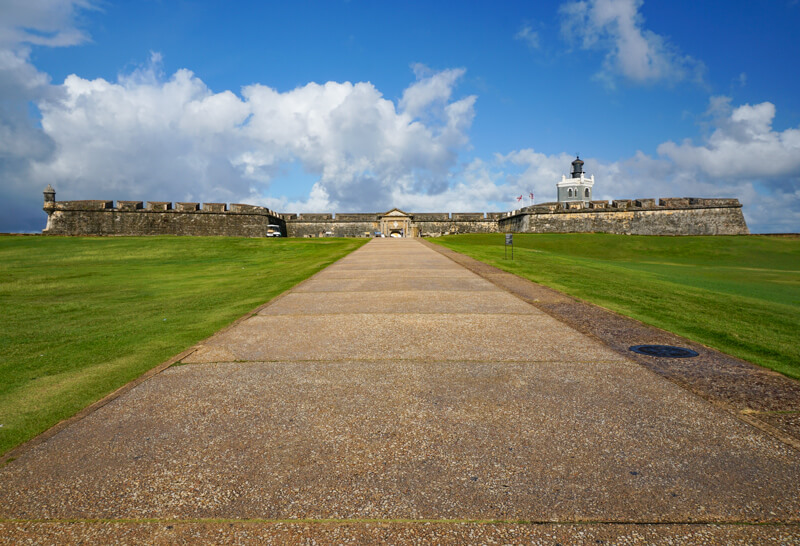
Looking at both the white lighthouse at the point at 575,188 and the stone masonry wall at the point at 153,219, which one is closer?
the stone masonry wall at the point at 153,219

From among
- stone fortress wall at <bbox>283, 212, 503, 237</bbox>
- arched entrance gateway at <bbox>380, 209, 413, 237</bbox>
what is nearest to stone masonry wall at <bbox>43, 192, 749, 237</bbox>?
stone fortress wall at <bbox>283, 212, 503, 237</bbox>

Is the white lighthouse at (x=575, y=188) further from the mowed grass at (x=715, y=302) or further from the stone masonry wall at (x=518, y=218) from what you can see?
the mowed grass at (x=715, y=302)

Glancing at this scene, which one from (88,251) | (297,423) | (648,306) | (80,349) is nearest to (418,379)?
(297,423)

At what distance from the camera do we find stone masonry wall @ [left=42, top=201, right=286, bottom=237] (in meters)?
38.4

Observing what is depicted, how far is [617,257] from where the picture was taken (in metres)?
26.5

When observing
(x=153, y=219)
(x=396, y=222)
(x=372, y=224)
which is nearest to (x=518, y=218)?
(x=396, y=222)

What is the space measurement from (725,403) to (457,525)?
316cm

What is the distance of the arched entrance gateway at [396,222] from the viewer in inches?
2047

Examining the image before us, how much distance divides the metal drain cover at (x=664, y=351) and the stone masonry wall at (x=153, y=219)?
42.8m

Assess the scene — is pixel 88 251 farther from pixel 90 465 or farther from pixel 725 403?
pixel 725 403

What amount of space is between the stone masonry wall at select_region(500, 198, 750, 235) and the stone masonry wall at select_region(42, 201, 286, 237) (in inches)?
1233

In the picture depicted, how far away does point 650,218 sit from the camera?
4050 centimetres

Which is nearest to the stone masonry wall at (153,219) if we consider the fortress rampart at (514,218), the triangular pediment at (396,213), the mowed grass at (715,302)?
the fortress rampart at (514,218)

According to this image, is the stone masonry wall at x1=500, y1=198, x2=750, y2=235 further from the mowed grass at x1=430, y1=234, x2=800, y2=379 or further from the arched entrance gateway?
the mowed grass at x1=430, y1=234, x2=800, y2=379
